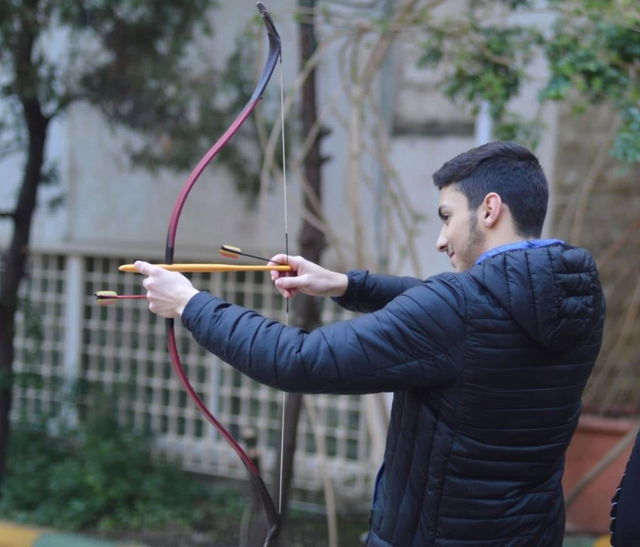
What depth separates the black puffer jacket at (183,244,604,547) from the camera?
6.07 feet

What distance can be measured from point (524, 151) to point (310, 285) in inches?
26.9

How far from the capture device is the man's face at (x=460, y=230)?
2.09 m

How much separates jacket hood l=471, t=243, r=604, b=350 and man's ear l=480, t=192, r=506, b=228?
12 centimetres

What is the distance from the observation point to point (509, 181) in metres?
2.06

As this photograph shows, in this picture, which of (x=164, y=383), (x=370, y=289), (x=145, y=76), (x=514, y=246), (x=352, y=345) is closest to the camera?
(x=352, y=345)

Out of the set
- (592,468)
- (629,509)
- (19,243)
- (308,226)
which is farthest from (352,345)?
(19,243)

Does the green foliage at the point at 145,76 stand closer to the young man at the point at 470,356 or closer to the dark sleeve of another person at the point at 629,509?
the young man at the point at 470,356

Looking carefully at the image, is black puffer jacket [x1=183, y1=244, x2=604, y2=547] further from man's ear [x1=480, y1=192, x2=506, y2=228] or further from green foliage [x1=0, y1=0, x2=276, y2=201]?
green foliage [x1=0, y1=0, x2=276, y2=201]

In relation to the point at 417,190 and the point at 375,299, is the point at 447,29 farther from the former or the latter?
the point at 375,299

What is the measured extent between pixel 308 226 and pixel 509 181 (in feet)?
9.04

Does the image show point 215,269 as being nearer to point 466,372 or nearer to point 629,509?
point 466,372

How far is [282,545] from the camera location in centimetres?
518

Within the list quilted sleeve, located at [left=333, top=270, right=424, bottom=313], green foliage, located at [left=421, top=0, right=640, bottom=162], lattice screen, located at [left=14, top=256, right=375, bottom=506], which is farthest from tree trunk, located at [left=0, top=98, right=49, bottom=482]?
quilted sleeve, located at [left=333, top=270, right=424, bottom=313]

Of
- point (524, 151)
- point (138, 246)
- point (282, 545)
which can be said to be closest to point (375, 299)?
point (524, 151)
